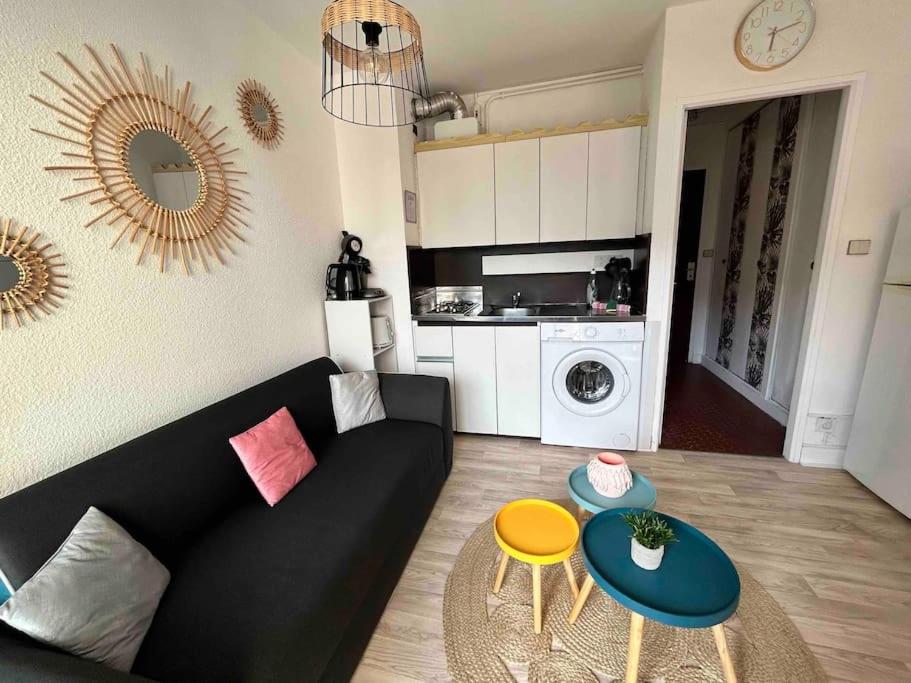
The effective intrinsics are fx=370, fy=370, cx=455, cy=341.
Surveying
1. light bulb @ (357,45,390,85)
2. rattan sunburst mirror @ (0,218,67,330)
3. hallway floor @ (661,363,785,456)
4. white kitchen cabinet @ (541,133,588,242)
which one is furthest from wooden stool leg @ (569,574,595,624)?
white kitchen cabinet @ (541,133,588,242)

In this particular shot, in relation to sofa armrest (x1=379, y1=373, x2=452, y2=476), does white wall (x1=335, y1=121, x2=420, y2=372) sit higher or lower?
higher

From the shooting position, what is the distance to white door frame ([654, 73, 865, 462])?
1950 mm

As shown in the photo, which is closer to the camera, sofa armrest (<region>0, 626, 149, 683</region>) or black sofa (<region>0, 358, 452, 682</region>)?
sofa armrest (<region>0, 626, 149, 683</region>)

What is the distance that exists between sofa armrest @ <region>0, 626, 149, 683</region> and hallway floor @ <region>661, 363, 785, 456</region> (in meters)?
2.88

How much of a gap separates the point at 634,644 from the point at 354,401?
5.40 ft

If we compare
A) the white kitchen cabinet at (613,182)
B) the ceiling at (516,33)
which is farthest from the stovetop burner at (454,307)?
the ceiling at (516,33)

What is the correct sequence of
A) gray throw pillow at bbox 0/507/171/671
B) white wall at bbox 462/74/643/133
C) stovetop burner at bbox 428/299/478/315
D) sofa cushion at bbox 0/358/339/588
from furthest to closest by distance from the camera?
stovetop burner at bbox 428/299/478/315
white wall at bbox 462/74/643/133
sofa cushion at bbox 0/358/339/588
gray throw pillow at bbox 0/507/171/671

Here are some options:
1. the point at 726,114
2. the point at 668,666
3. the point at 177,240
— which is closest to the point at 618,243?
the point at 726,114

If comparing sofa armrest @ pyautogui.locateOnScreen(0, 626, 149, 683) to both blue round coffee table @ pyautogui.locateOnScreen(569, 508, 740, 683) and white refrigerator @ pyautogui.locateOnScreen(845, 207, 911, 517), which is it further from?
white refrigerator @ pyautogui.locateOnScreen(845, 207, 911, 517)

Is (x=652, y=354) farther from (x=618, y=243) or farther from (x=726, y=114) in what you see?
(x=726, y=114)

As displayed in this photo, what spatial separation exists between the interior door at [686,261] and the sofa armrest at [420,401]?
3.02 metres

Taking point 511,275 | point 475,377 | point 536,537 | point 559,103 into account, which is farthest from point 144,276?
point 559,103

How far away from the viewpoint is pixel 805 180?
2703 millimetres

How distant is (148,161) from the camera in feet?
4.86
